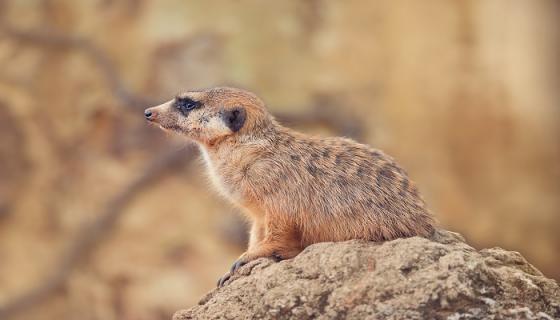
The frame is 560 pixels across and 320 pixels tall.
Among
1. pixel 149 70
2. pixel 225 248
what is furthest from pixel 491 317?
pixel 149 70

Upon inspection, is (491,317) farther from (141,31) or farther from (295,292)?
(141,31)

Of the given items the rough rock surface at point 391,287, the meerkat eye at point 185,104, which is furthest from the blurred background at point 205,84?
the rough rock surface at point 391,287

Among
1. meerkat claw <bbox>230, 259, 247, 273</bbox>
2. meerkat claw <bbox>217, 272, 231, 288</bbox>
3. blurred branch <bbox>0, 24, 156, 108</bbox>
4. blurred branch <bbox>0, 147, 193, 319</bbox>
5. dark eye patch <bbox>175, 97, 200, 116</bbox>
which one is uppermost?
blurred branch <bbox>0, 24, 156, 108</bbox>

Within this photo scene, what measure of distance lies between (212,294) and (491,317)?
1058 mm

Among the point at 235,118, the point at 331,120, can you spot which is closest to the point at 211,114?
the point at 235,118

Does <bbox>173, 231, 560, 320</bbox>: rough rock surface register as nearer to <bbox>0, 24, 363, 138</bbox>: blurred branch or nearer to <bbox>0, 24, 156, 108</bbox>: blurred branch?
<bbox>0, 24, 363, 138</bbox>: blurred branch

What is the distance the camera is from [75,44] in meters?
9.63

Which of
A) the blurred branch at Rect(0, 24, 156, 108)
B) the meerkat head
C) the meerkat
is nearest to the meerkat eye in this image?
the meerkat head

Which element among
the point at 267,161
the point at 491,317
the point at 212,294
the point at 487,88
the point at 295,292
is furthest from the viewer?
the point at 487,88

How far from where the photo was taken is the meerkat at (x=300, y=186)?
3607 millimetres

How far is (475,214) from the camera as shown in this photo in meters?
9.65

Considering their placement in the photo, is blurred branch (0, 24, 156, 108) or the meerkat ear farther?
blurred branch (0, 24, 156, 108)

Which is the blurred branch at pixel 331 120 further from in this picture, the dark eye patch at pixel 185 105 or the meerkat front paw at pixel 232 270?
the meerkat front paw at pixel 232 270

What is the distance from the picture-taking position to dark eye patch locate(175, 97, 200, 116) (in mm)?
4152
